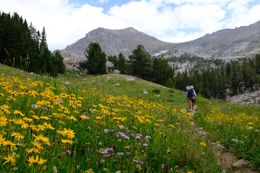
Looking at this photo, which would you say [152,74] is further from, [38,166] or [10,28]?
[38,166]

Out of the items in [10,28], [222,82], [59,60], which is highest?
[10,28]

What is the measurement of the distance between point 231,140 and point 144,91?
31.2 m

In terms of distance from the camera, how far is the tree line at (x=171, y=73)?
81188 mm

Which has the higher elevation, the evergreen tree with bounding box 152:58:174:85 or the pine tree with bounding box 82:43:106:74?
the pine tree with bounding box 82:43:106:74

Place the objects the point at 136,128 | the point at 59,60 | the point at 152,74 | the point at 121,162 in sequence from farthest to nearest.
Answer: the point at 152,74 → the point at 59,60 → the point at 136,128 → the point at 121,162

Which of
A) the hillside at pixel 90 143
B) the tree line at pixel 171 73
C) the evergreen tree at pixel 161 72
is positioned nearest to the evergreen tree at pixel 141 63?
the tree line at pixel 171 73

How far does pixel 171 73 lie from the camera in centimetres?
10325

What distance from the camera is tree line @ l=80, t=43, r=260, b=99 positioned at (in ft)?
266

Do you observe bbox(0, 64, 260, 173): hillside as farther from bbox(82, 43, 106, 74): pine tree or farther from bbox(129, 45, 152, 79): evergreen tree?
bbox(129, 45, 152, 79): evergreen tree

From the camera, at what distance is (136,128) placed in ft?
23.3

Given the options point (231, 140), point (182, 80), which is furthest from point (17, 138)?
point (182, 80)

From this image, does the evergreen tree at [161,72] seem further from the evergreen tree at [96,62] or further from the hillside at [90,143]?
the hillside at [90,143]

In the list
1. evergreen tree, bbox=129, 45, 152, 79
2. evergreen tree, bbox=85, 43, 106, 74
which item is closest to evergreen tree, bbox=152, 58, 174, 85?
evergreen tree, bbox=129, 45, 152, 79

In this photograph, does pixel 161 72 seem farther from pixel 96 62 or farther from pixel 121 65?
pixel 96 62
